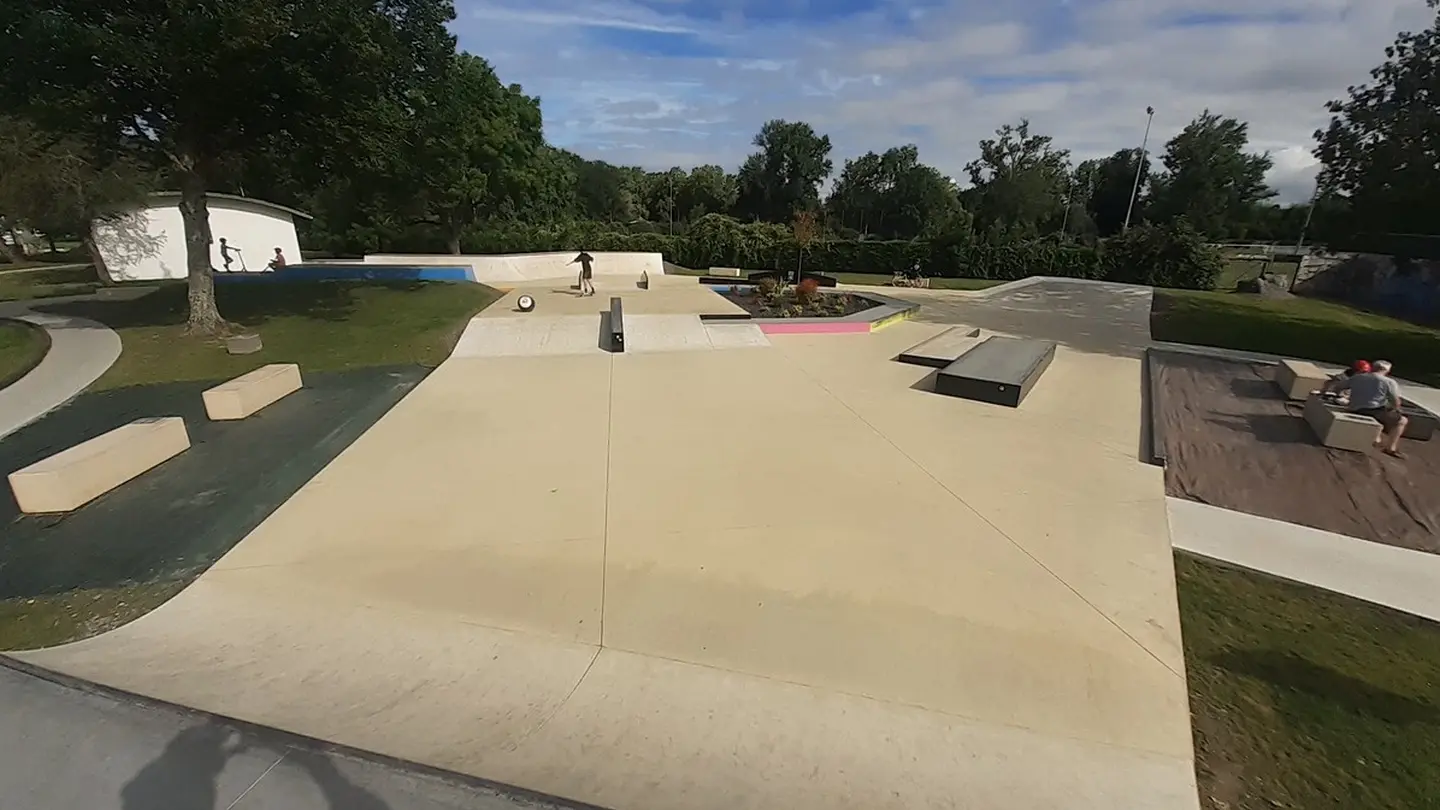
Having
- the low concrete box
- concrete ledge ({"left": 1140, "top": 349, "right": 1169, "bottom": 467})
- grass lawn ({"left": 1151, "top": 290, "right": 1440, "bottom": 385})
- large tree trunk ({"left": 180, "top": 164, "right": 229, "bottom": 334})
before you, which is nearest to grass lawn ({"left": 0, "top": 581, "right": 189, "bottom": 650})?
concrete ledge ({"left": 1140, "top": 349, "right": 1169, "bottom": 467})

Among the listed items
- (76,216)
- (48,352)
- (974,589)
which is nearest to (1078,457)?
(974,589)

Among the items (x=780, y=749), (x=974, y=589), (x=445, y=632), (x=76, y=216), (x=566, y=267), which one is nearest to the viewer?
(x=780, y=749)

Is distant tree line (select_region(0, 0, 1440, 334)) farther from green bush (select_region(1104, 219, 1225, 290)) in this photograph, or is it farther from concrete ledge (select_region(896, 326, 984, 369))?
concrete ledge (select_region(896, 326, 984, 369))

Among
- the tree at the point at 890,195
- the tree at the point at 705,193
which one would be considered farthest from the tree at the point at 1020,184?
the tree at the point at 705,193

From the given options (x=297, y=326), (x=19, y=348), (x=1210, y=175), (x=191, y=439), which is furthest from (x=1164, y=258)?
(x=19, y=348)

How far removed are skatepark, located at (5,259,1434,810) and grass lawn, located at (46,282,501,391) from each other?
2.97 m

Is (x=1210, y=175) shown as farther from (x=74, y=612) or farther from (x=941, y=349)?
(x=74, y=612)

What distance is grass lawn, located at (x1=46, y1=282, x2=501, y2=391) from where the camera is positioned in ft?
37.7

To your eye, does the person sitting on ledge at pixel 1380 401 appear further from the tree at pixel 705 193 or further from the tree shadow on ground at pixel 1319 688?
the tree at pixel 705 193

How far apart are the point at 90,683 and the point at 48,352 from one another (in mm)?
13269

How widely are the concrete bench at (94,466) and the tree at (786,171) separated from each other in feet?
182

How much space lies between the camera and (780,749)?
3414mm

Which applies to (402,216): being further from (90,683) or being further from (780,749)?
(780,749)

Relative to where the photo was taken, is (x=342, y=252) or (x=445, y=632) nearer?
(x=445, y=632)
